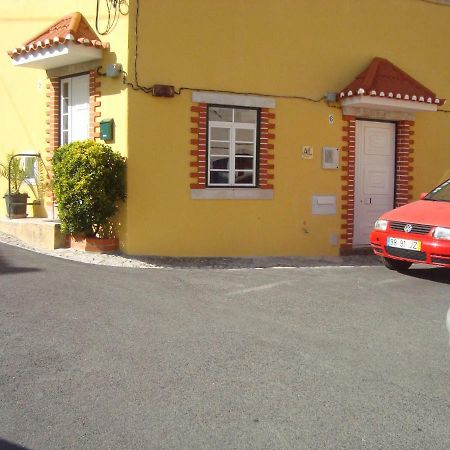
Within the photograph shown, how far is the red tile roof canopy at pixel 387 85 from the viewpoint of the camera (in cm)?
1011

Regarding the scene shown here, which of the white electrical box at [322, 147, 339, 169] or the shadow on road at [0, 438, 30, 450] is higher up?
the white electrical box at [322, 147, 339, 169]

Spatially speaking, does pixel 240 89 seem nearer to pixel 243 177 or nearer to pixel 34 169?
pixel 243 177

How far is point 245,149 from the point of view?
9984 mm

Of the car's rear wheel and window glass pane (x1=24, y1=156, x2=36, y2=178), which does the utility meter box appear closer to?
window glass pane (x1=24, y1=156, x2=36, y2=178)

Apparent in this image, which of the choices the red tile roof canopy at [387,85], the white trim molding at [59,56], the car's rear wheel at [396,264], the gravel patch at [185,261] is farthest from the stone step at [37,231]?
the red tile roof canopy at [387,85]

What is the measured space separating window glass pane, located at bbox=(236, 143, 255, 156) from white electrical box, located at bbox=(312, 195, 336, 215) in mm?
1405

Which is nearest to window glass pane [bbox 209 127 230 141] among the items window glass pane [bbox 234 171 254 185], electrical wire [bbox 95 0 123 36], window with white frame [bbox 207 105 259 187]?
window with white frame [bbox 207 105 259 187]

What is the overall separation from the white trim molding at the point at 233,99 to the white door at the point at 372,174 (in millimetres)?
2028

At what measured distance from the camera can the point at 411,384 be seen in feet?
14.3

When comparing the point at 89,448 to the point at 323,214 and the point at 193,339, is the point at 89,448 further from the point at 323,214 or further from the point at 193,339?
the point at 323,214

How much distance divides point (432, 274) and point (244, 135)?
3706 mm

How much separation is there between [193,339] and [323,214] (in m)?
5.79

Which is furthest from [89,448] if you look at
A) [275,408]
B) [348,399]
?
[348,399]

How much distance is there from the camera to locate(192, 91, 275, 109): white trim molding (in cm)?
945
